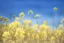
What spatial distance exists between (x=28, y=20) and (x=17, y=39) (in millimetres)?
377

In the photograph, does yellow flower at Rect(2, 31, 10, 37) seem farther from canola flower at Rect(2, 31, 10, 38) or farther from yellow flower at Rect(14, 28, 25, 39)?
yellow flower at Rect(14, 28, 25, 39)

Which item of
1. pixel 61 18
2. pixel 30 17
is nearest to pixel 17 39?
pixel 30 17

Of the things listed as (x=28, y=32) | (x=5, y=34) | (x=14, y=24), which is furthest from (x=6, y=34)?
(x=28, y=32)

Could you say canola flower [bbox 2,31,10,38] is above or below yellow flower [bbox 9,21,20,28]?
below

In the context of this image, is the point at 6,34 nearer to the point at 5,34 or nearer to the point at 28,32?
the point at 5,34

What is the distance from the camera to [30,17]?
2762 mm

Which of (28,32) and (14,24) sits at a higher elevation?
(14,24)

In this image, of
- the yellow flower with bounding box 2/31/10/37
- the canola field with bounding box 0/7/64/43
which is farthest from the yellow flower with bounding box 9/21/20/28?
the yellow flower with bounding box 2/31/10/37

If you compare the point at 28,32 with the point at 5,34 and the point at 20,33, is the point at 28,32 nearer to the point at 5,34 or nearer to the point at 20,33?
the point at 20,33

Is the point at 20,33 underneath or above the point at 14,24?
underneath

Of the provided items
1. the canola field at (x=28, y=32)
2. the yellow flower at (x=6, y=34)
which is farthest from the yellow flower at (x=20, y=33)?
the yellow flower at (x=6, y=34)

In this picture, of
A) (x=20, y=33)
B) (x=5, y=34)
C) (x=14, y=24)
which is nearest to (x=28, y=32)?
(x=20, y=33)

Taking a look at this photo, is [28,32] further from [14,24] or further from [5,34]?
[5,34]

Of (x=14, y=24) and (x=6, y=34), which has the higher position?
(x=14, y=24)
